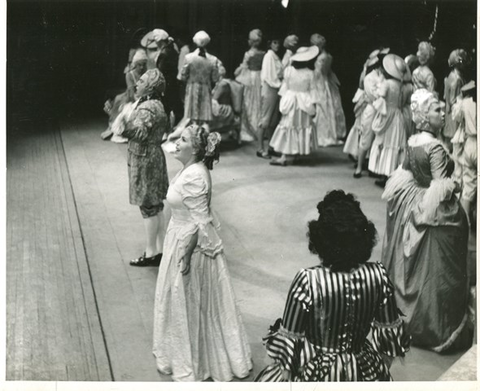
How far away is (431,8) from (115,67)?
2.53 metres

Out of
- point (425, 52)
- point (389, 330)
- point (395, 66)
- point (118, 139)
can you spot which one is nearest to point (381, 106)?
point (395, 66)

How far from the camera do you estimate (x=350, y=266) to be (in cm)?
446

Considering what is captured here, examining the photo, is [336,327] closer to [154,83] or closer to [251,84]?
[154,83]

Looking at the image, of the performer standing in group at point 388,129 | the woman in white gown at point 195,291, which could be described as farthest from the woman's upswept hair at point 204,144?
the performer standing in group at point 388,129

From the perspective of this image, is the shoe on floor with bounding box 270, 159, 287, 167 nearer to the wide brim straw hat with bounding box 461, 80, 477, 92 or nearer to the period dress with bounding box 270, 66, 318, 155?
the period dress with bounding box 270, 66, 318, 155

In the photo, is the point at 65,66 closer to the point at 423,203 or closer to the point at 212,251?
the point at 212,251

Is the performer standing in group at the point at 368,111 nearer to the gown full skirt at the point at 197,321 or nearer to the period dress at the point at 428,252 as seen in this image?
the period dress at the point at 428,252

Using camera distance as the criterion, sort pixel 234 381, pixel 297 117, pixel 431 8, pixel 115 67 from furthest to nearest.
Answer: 1. pixel 297 117
2. pixel 115 67
3. pixel 431 8
4. pixel 234 381

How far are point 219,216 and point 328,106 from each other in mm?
3719

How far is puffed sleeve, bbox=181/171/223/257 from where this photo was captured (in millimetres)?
5613

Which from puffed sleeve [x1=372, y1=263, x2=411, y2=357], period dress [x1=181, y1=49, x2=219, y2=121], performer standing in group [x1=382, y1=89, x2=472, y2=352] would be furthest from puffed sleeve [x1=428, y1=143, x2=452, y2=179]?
period dress [x1=181, y1=49, x2=219, y2=121]

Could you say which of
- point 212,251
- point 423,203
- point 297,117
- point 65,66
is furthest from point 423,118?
point 297,117

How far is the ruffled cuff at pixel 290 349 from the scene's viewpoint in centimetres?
452
